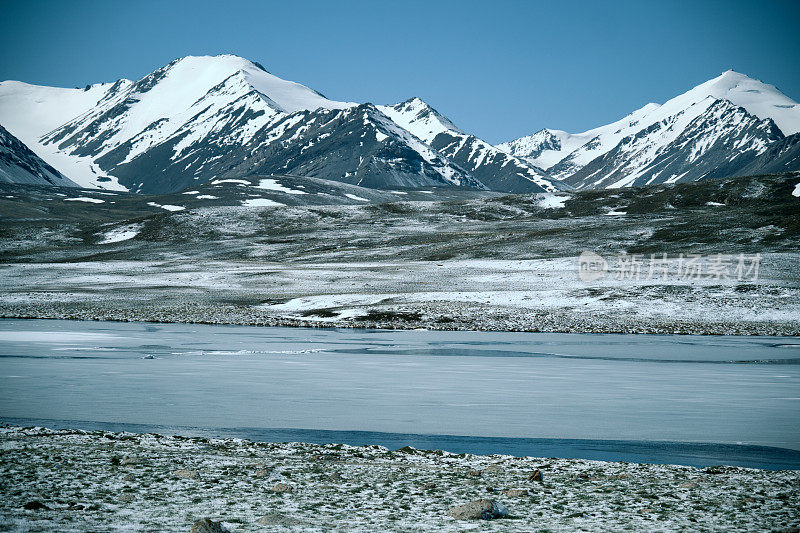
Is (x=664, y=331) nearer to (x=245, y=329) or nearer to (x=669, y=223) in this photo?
(x=245, y=329)

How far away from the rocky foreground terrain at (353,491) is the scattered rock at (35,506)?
0.02 m

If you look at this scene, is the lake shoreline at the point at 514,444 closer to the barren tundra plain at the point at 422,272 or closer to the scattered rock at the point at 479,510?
the scattered rock at the point at 479,510

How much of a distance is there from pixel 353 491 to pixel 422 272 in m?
72.5

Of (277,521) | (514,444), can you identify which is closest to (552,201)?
(514,444)

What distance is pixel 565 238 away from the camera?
109125 mm

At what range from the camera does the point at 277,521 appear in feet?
30.7

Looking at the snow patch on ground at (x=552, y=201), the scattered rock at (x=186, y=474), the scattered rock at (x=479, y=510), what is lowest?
the scattered rock at (x=186, y=474)

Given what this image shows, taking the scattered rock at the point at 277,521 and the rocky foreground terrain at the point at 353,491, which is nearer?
the scattered rock at the point at 277,521

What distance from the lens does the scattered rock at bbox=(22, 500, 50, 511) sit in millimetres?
9523

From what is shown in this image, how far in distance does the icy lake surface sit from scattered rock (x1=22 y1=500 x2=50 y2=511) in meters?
6.52

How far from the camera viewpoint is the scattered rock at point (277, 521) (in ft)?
30.4

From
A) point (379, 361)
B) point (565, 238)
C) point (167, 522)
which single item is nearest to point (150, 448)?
point (167, 522)

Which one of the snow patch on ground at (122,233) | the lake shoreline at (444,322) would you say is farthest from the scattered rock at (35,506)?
the snow patch on ground at (122,233)

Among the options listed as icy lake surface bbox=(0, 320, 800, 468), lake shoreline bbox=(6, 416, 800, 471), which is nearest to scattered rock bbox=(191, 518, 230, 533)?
lake shoreline bbox=(6, 416, 800, 471)
